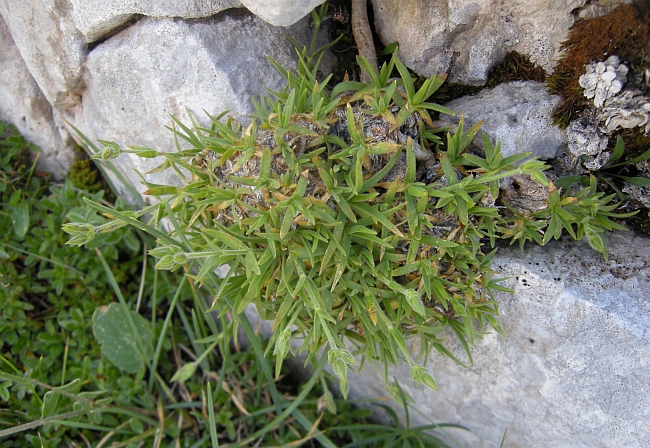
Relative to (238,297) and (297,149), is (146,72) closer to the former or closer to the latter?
(297,149)

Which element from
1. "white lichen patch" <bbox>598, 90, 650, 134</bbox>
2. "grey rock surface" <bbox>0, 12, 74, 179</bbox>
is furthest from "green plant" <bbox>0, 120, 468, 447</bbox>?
"white lichen patch" <bbox>598, 90, 650, 134</bbox>

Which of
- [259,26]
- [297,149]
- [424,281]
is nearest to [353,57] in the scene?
[259,26]

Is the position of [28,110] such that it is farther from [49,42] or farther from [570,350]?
[570,350]

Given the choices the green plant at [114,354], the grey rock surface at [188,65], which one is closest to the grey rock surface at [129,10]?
the grey rock surface at [188,65]

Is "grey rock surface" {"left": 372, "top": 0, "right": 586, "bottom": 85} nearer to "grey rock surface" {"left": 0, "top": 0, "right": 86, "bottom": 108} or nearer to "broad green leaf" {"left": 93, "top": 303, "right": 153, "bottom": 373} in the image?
"grey rock surface" {"left": 0, "top": 0, "right": 86, "bottom": 108}

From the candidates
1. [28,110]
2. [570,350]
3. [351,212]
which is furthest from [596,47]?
[28,110]
